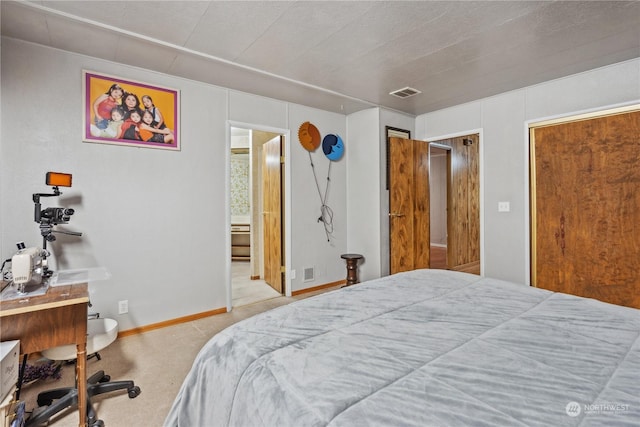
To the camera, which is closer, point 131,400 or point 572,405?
point 572,405

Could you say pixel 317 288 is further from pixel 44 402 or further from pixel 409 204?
pixel 44 402

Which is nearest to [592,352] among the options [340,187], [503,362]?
[503,362]

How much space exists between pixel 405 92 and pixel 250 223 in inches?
119

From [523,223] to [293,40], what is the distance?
10.4ft

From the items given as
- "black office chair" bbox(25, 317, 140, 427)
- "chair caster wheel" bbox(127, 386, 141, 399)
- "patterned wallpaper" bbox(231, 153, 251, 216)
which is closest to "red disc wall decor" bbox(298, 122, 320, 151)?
"black office chair" bbox(25, 317, 140, 427)

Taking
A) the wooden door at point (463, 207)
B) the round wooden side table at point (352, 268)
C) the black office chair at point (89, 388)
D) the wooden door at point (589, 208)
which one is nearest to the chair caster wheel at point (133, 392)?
the black office chair at point (89, 388)

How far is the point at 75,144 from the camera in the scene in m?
2.65

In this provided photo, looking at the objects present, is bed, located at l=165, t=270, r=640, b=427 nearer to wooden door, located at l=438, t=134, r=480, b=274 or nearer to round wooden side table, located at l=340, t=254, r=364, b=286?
round wooden side table, located at l=340, t=254, r=364, b=286

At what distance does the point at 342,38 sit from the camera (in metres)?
2.45

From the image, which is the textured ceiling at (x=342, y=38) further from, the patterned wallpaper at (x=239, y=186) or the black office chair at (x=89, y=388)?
the patterned wallpaper at (x=239, y=186)

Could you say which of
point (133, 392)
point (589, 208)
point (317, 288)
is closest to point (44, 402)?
point (133, 392)

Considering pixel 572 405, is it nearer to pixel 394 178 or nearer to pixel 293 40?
pixel 293 40

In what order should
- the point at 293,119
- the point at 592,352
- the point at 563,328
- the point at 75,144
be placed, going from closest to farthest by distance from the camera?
1. the point at 592,352
2. the point at 563,328
3. the point at 75,144
4. the point at 293,119

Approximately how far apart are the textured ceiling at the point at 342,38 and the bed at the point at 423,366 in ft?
6.18
